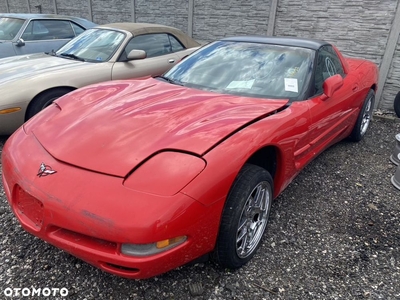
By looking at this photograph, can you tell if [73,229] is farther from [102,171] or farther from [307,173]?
[307,173]

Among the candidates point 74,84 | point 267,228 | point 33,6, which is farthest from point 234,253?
point 33,6

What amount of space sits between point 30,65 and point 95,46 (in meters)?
0.93

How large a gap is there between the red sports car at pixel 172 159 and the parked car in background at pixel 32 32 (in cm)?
408

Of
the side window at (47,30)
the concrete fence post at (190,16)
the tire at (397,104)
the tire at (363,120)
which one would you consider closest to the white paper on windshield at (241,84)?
the tire at (363,120)

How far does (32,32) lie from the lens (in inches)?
240

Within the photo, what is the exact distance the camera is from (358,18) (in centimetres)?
553

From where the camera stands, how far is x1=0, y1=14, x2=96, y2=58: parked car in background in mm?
5805

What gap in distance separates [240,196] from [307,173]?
178 centimetres

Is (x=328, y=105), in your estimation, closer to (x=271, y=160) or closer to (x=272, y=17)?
(x=271, y=160)

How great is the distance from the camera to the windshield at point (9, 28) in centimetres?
600

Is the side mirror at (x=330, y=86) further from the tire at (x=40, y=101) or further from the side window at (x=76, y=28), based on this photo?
the side window at (x=76, y=28)

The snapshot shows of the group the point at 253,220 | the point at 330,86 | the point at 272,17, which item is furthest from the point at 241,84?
the point at 272,17

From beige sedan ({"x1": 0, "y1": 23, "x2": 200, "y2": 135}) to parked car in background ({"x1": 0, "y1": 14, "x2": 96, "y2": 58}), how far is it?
1352 millimetres

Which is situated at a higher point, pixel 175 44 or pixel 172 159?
pixel 172 159
